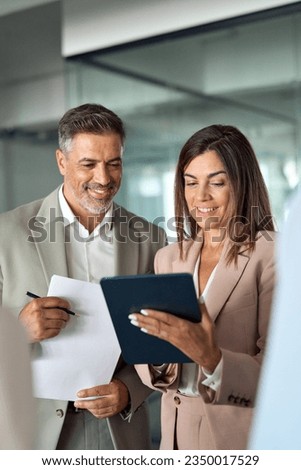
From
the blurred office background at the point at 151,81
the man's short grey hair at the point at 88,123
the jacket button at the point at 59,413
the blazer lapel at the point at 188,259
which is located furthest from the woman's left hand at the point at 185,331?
the blurred office background at the point at 151,81

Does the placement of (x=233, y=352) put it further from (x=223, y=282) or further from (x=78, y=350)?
(x=78, y=350)

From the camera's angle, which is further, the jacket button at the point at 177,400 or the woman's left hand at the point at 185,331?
the jacket button at the point at 177,400

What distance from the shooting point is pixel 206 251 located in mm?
1609

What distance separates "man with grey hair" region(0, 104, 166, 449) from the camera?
1.63 meters

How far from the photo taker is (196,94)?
234 centimetres

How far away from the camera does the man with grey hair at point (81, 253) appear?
5.35 ft

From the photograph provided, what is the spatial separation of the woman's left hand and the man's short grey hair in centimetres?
55

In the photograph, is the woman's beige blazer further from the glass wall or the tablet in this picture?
the glass wall

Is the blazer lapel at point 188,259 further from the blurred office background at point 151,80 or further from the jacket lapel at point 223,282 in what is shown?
the blurred office background at point 151,80

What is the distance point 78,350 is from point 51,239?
0.89ft

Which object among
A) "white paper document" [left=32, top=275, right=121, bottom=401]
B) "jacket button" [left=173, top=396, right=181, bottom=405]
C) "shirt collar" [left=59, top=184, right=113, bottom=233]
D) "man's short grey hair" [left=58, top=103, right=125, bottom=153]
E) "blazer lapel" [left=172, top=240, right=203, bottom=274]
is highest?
"man's short grey hair" [left=58, top=103, right=125, bottom=153]

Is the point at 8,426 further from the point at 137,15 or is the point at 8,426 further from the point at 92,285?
the point at 137,15

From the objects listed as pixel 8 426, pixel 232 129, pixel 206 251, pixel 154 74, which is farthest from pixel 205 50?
pixel 8 426

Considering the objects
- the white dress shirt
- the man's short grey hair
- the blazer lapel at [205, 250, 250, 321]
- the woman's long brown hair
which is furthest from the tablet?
the man's short grey hair
